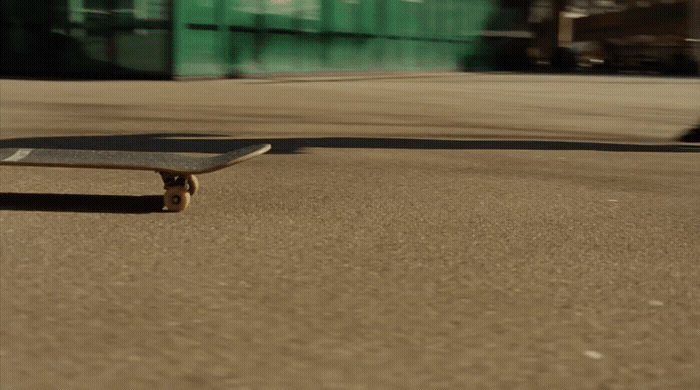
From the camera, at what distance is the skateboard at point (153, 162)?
14.8ft

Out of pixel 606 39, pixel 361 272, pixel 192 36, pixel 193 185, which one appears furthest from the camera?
pixel 606 39

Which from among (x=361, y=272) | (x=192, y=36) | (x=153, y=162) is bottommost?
(x=361, y=272)

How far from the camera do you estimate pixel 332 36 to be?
25297mm

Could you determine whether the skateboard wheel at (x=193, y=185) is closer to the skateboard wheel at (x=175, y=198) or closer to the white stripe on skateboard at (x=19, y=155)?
the skateboard wheel at (x=175, y=198)

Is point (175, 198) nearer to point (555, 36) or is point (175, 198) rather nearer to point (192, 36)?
point (192, 36)

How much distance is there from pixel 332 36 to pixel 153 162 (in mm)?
21055

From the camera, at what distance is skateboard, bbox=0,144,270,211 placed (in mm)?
4500

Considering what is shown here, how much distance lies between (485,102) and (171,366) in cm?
1325

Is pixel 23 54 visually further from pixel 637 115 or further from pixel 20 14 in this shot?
pixel 637 115

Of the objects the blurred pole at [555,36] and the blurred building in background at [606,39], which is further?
the blurred pole at [555,36]

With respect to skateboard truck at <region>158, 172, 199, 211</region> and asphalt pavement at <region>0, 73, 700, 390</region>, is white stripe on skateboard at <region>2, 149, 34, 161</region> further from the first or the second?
skateboard truck at <region>158, 172, 199, 211</region>

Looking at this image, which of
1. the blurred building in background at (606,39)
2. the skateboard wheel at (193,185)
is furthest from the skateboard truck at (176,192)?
the blurred building in background at (606,39)

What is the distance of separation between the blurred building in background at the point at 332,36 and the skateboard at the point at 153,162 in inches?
279

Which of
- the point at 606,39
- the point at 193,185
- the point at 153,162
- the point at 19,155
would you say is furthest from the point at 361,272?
the point at 606,39
